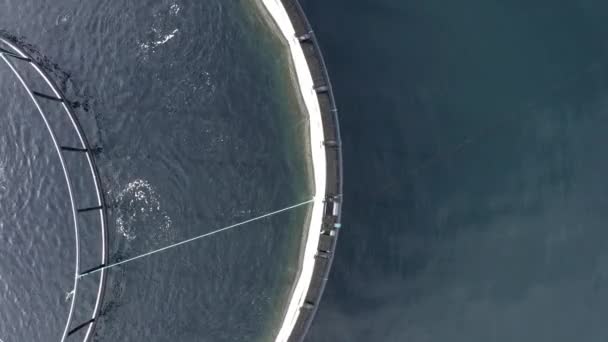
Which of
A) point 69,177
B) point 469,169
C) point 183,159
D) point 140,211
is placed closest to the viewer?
point 69,177

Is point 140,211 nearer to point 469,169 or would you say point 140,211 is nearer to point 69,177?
point 69,177

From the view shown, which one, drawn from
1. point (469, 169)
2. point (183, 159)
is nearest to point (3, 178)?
point (183, 159)

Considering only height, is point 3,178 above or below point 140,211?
above

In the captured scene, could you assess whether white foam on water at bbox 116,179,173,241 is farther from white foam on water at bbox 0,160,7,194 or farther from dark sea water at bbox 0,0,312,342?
white foam on water at bbox 0,160,7,194

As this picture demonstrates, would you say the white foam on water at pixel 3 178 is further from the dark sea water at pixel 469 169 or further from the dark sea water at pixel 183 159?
the dark sea water at pixel 469 169

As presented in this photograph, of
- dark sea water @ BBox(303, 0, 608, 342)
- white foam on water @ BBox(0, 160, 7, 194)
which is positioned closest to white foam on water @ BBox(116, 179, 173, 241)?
white foam on water @ BBox(0, 160, 7, 194)

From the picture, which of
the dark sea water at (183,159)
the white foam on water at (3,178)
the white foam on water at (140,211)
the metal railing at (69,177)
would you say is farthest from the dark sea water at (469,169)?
the white foam on water at (3,178)
